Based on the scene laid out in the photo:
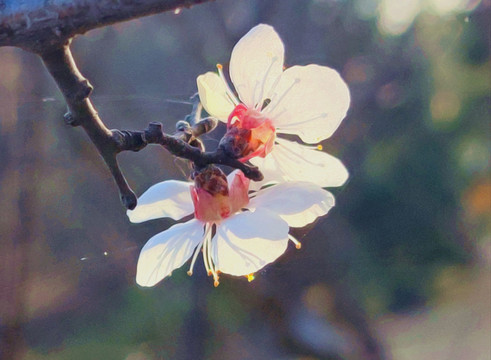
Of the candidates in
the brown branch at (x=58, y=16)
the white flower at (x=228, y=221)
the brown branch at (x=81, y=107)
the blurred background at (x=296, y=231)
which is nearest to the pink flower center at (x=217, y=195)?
the white flower at (x=228, y=221)

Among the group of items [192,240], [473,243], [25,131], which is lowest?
[473,243]

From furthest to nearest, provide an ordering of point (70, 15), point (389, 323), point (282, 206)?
point (389, 323) → point (282, 206) → point (70, 15)

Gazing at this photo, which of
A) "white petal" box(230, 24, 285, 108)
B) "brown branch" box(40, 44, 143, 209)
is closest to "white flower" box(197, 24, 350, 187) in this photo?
"white petal" box(230, 24, 285, 108)

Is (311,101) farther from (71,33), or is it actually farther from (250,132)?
(71,33)

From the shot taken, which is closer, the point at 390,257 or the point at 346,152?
the point at 346,152

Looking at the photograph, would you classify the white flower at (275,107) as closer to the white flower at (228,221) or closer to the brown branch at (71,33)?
the white flower at (228,221)

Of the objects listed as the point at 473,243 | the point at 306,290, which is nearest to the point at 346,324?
the point at 306,290

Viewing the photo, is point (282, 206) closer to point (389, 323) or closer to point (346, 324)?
point (346, 324)
